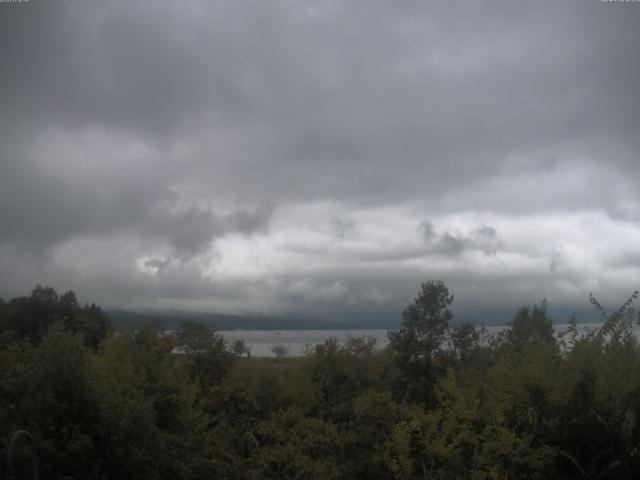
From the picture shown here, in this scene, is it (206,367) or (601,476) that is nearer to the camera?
(601,476)

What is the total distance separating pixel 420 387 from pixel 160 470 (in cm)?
2162

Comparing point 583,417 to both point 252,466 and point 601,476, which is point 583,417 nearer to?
point 601,476

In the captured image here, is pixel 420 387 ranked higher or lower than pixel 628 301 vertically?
lower

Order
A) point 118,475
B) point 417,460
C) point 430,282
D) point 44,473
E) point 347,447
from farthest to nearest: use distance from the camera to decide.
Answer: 1. point 430,282
2. point 347,447
3. point 417,460
4. point 118,475
5. point 44,473

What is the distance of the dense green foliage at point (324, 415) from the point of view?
10.2 metres

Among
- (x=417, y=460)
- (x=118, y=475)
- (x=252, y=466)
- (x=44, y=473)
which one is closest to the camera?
(x=44, y=473)

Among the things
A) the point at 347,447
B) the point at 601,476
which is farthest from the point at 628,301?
the point at 347,447

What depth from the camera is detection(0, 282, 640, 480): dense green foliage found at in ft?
33.4

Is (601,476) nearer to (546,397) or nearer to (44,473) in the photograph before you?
(546,397)

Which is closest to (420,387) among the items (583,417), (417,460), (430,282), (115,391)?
(430,282)

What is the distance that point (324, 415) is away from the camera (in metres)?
24.8

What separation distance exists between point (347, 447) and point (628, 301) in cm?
1016

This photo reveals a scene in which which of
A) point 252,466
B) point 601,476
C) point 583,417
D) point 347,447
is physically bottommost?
point 252,466

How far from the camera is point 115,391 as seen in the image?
49.4ft
